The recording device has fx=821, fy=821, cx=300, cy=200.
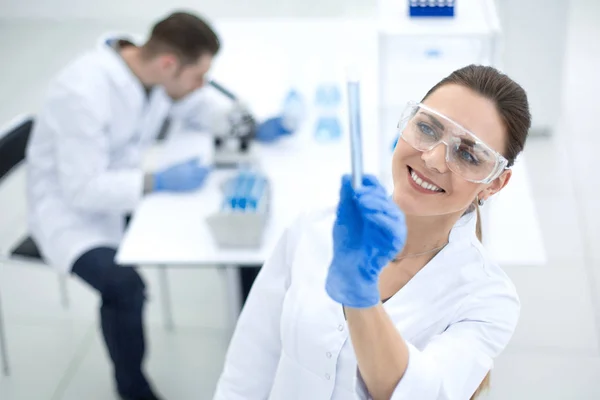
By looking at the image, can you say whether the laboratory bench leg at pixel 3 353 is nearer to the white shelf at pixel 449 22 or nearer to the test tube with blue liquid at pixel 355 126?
the white shelf at pixel 449 22

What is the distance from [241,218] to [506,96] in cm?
106

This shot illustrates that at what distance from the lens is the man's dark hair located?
2.59 meters

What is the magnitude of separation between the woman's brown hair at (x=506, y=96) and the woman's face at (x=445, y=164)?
0.01 m

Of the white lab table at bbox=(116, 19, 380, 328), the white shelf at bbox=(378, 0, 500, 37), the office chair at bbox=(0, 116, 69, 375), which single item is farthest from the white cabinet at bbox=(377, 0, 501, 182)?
the office chair at bbox=(0, 116, 69, 375)

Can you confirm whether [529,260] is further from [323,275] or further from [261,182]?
[323,275]

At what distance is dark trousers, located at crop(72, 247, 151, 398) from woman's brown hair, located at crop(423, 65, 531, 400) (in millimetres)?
1455

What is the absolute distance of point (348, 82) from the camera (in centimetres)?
104

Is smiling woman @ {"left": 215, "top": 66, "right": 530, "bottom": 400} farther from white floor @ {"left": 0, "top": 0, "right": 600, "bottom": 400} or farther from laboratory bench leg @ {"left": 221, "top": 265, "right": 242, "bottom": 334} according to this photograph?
laboratory bench leg @ {"left": 221, "top": 265, "right": 242, "bottom": 334}

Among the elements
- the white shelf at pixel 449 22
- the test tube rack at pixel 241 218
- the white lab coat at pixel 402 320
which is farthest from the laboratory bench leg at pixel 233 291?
the white lab coat at pixel 402 320

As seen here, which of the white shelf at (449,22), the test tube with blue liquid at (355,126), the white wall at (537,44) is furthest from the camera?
the white wall at (537,44)

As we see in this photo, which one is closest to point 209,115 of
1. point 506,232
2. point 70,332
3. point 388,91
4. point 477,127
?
point 388,91

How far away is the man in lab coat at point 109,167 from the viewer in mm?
2477

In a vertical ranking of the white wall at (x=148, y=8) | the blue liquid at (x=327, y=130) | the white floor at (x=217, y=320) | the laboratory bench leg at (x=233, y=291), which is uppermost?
the blue liquid at (x=327, y=130)

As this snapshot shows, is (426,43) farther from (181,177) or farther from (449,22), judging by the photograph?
(181,177)
